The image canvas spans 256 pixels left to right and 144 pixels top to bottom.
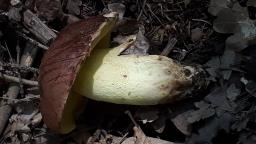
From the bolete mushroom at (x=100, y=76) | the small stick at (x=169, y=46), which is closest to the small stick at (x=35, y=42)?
the bolete mushroom at (x=100, y=76)

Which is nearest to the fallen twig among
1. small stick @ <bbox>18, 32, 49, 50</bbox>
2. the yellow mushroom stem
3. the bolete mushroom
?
small stick @ <bbox>18, 32, 49, 50</bbox>

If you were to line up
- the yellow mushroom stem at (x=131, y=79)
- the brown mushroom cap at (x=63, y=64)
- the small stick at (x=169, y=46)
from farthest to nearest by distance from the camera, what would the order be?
the small stick at (x=169, y=46) → the yellow mushroom stem at (x=131, y=79) → the brown mushroom cap at (x=63, y=64)

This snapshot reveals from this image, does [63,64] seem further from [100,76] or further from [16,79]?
[16,79]

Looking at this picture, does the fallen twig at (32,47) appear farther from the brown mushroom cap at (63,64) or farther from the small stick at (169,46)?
the small stick at (169,46)

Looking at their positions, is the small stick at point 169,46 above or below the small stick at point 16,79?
above

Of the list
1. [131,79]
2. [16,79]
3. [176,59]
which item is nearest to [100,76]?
[131,79]

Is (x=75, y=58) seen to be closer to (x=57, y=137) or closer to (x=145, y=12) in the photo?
(x=57, y=137)

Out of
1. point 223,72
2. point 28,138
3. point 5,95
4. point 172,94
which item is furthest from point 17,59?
point 223,72

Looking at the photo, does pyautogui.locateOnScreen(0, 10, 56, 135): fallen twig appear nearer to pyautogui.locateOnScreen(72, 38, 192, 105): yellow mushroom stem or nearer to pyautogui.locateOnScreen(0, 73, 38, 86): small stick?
pyautogui.locateOnScreen(0, 73, 38, 86): small stick
